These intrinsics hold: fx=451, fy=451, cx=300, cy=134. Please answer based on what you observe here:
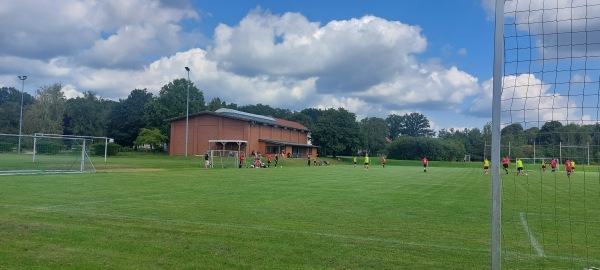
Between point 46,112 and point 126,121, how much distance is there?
20043 millimetres

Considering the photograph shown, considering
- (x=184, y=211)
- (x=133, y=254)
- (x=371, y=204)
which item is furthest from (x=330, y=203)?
(x=133, y=254)

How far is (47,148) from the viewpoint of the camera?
31.1 meters

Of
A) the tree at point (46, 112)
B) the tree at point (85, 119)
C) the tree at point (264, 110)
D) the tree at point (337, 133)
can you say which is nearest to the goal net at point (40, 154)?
the tree at point (46, 112)

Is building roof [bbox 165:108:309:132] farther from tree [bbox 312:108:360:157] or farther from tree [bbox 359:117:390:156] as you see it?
tree [bbox 359:117:390:156]

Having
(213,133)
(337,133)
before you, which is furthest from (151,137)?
(337,133)

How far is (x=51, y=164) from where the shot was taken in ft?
99.5

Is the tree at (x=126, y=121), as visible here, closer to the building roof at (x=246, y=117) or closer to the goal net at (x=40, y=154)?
the building roof at (x=246, y=117)

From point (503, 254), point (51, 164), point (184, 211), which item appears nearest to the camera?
point (503, 254)

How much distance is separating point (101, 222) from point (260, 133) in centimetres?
6692

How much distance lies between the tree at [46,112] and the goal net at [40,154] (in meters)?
57.9

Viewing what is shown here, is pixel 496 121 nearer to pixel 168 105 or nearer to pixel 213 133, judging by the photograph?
pixel 213 133

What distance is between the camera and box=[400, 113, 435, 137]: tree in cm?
18050

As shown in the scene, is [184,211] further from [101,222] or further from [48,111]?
[48,111]

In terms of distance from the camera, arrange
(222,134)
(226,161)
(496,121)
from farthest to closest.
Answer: (222,134), (226,161), (496,121)
